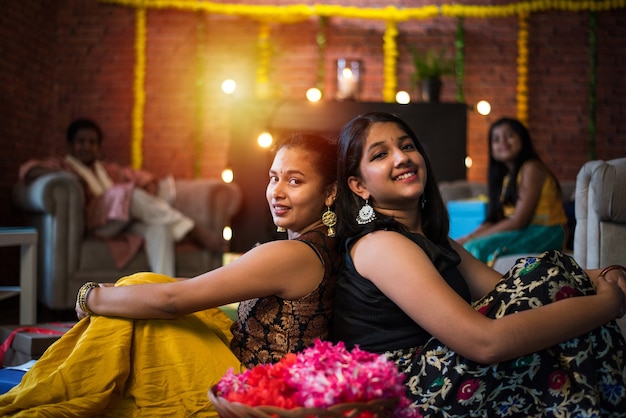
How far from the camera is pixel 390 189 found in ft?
5.94

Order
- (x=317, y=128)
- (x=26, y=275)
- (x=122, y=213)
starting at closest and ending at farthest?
(x=26, y=275), (x=122, y=213), (x=317, y=128)

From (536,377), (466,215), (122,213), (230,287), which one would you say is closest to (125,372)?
(230,287)

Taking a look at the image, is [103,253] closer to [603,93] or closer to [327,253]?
[327,253]

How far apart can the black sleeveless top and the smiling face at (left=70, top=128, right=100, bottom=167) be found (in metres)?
4.12

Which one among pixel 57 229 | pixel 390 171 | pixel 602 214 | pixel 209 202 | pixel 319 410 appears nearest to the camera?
pixel 319 410

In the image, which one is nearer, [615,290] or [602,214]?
[615,290]

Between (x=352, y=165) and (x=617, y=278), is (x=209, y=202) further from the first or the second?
(x=617, y=278)

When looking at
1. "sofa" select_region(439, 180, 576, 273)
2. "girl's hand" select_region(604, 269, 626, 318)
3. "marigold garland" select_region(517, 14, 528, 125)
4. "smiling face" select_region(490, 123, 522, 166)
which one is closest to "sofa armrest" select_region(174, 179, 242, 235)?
"sofa" select_region(439, 180, 576, 273)

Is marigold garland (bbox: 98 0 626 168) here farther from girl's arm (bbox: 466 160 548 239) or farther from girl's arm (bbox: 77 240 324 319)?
girl's arm (bbox: 77 240 324 319)

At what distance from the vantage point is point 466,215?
5.10 m

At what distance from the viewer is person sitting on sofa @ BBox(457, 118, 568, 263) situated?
4.36 m

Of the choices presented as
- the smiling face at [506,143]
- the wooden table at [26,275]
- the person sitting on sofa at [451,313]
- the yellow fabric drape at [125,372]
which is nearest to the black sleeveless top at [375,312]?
the person sitting on sofa at [451,313]

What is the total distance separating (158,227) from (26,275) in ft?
4.43

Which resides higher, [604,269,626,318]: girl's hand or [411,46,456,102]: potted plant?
[411,46,456,102]: potted plant
